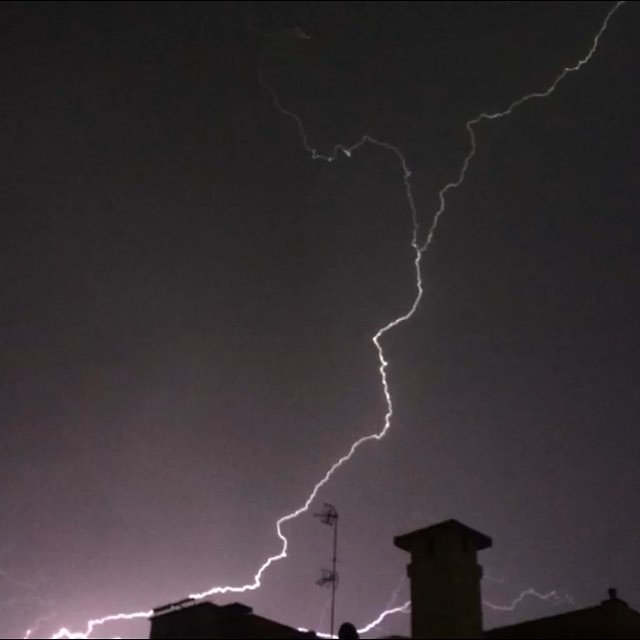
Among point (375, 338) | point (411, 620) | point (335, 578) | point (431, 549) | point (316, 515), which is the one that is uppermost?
point (375, 338)

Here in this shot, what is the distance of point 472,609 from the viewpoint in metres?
11.7

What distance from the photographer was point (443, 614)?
1165 cm

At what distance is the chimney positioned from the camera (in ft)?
38.1

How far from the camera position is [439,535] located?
12203 mm

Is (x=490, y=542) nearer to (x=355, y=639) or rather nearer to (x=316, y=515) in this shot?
(x=355, y=639)

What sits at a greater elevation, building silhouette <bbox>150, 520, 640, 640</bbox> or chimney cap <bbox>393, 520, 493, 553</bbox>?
chimney cap <bbox>393, 520, 493, 553</bbox>

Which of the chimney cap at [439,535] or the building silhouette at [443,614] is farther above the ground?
the chimney cap at [439,535]

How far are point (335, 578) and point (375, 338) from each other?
8771 millimetres

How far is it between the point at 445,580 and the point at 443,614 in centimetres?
43

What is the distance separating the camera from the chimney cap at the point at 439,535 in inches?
479

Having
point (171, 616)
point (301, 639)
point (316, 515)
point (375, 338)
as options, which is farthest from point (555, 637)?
point (375, 338)

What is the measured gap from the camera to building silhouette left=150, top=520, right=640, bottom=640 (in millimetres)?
11703

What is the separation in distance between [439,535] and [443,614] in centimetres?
104

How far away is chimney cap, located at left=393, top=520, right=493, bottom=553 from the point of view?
1216cm
